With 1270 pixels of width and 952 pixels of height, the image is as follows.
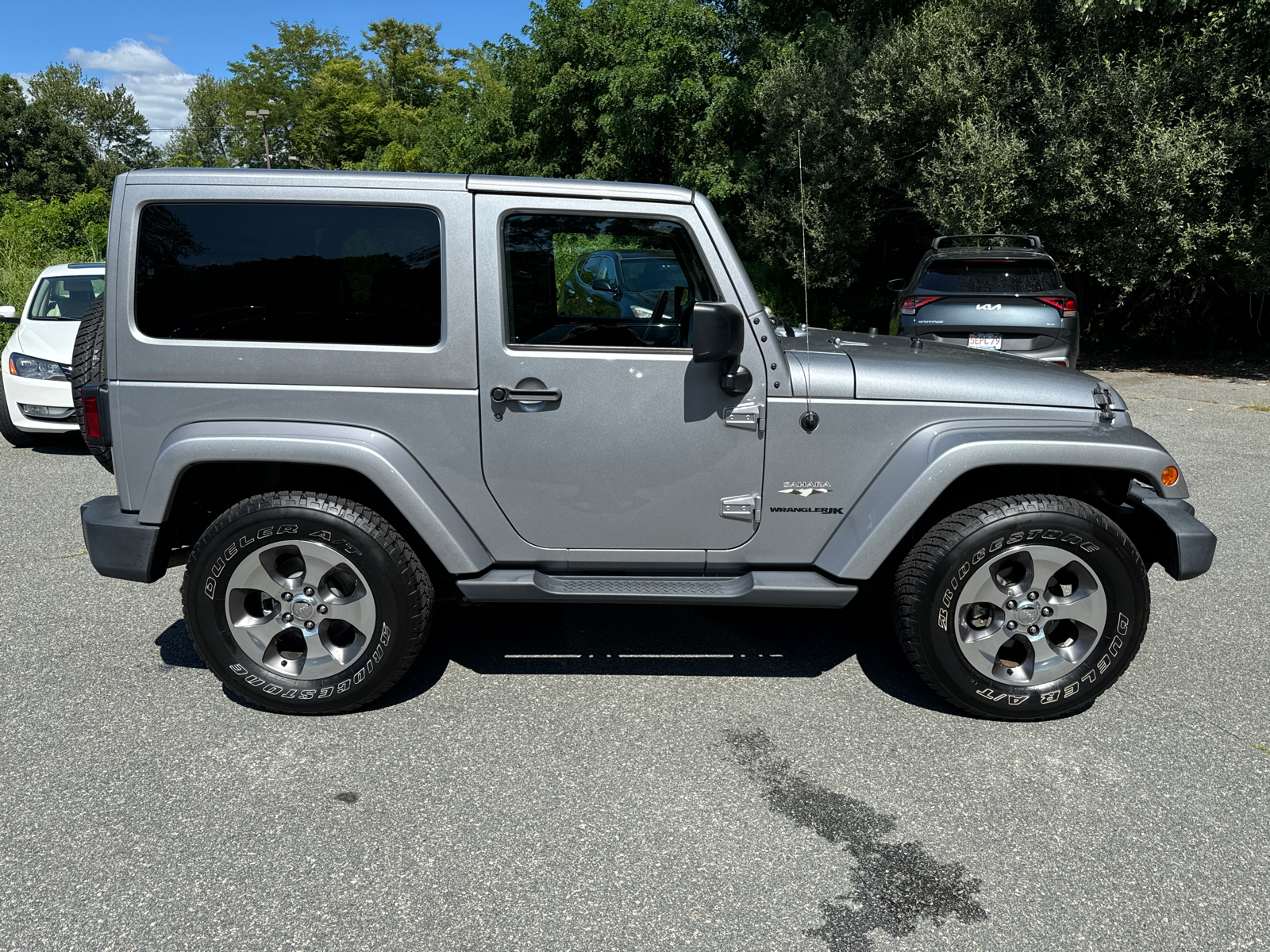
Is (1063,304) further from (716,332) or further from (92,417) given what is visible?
(92,417)

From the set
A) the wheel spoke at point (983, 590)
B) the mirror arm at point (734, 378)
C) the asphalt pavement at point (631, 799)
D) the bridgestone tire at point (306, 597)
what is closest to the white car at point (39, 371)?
the asphalt pavement at point (631, 799)

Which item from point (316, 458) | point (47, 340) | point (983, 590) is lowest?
point (983, 590)

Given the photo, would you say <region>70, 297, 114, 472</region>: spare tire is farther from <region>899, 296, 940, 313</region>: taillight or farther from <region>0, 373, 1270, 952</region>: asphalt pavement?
<region>899, 296, 940, 313</region>: taillight

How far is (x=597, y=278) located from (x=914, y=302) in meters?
6.81

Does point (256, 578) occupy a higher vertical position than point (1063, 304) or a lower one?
lower

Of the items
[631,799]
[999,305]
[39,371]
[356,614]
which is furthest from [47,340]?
[999,305]

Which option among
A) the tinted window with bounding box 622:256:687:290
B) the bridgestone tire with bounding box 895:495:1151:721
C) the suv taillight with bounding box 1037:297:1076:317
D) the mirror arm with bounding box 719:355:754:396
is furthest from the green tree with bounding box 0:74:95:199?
the bridgestone tire with bounding box 895:495:1151:721

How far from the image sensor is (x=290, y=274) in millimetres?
3357

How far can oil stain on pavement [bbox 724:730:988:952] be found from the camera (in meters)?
2.50

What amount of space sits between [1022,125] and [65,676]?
14832 mm

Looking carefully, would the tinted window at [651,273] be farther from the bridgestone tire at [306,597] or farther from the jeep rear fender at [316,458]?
the bridgestone tire at [306,597]

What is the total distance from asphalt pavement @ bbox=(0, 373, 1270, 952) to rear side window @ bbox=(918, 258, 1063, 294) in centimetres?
551

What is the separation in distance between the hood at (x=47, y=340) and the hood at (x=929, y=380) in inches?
277

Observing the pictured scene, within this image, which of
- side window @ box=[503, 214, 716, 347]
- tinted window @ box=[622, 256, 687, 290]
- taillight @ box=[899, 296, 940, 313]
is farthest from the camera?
taillight @ box=[899, 296, 940, 313]
